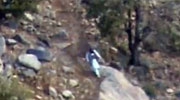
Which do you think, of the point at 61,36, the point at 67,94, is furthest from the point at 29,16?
the point at 67,94

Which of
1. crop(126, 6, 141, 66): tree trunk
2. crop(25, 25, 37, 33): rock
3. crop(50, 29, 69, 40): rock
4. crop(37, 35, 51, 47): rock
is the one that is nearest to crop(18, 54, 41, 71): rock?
crop(37, 35, 51, 47): rock

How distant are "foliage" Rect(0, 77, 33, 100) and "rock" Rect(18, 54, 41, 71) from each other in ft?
4.10

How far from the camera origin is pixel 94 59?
29.1 ft

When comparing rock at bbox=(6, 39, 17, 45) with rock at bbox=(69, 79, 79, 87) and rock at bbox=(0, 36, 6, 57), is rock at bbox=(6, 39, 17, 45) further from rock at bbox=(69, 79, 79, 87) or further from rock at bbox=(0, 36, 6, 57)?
rock at bbox=(69, 79, 79, 87)

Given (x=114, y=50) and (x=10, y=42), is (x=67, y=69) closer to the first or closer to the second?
(x=10, y=42)

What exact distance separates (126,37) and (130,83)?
1.49 metres

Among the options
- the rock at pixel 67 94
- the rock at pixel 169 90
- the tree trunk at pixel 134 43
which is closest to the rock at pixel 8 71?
the rock at pixel 67 94

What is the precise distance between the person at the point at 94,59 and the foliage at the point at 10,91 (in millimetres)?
1949

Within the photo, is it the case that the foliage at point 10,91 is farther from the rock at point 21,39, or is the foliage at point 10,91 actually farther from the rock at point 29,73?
the rock at point 21,39

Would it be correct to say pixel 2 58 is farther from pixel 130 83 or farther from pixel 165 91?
pixel 165 91

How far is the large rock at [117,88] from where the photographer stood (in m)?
8.09

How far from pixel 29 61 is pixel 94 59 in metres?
1.10

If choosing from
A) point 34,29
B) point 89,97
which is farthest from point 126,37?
point 89,97

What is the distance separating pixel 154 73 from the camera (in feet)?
31.1
